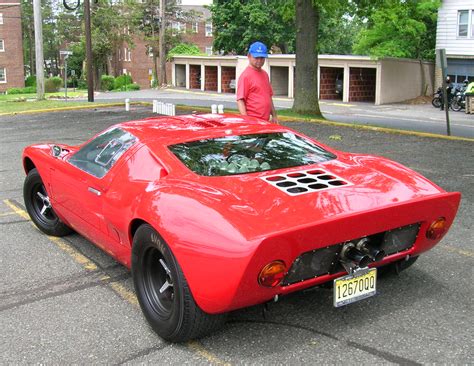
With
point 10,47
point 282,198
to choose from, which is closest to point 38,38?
point 282,198

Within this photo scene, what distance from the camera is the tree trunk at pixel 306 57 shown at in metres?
16.3

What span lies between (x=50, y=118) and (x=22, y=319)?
14.9 meters

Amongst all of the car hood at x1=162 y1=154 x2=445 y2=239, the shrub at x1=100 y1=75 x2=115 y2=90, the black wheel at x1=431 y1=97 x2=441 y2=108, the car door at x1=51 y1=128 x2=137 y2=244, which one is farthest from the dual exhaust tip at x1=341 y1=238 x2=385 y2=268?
the shrub at x1=100 y1=75 x2=115 y2=90

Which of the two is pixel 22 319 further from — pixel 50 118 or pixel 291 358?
pixel 50 118

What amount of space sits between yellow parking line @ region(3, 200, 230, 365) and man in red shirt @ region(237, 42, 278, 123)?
2.84 m

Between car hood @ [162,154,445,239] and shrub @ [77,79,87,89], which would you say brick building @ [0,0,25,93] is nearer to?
shrub @ [77,79,87,89]

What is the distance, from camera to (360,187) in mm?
3578

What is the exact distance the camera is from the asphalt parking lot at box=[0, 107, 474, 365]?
323cm

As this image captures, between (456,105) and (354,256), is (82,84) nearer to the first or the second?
(456,105)

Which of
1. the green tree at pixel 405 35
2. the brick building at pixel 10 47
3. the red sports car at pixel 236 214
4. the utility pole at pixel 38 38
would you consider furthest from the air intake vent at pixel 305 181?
the brick building at pixel 10 47

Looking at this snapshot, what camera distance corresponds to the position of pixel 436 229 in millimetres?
3668

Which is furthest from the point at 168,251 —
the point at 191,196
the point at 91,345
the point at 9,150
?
the point at 9,150

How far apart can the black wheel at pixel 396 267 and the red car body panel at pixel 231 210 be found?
283 mm

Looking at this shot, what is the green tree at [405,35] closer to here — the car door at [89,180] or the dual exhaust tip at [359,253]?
the car door at [89,180]
